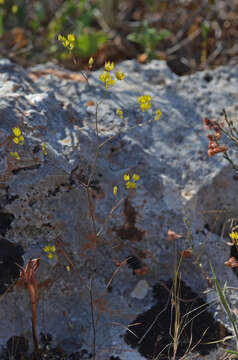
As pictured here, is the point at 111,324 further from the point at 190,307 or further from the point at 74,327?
the point at 190,307

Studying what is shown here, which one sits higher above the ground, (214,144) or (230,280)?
(214,144)

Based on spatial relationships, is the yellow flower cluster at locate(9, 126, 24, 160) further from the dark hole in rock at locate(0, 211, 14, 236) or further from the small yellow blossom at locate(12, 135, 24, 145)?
the dark hole in rock at locate(0, 211, 14, 236)

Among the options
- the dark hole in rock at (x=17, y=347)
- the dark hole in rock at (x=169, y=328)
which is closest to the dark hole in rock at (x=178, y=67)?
the dark hole in rock at (x=169, y=328)

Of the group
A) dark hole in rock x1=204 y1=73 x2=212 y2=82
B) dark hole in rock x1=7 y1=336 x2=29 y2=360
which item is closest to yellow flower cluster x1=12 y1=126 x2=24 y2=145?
dark hole in rock x1=7 y1=336 x2=29 y2=360

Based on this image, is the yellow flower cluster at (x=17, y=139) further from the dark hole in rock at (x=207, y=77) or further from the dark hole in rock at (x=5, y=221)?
the dark hole in rock at (x=207, y=77)

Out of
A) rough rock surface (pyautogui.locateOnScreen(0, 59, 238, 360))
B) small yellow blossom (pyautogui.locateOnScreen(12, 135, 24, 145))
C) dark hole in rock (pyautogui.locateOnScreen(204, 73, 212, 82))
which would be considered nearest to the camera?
small yellow blossom (pyautogui.locateOnScreen(12, 135, 24, 145))

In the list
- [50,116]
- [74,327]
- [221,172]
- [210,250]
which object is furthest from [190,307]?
[50,116]
